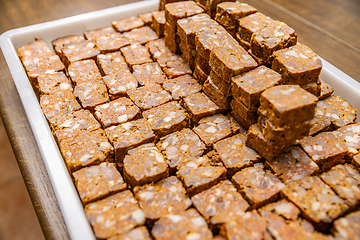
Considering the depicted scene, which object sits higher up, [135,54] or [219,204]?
[135,54]

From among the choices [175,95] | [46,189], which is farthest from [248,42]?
[46,189]

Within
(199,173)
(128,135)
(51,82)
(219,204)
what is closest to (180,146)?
(199,173)

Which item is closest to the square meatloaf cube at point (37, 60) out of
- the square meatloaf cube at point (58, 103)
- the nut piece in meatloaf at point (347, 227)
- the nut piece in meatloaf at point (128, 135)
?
the square meatloaf cube at point (58, 103)

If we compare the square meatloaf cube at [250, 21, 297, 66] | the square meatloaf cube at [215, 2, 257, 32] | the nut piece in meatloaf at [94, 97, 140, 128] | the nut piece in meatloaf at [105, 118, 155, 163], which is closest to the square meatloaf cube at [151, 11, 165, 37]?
the square meatloaf cube at [215, 2, 257, 32]

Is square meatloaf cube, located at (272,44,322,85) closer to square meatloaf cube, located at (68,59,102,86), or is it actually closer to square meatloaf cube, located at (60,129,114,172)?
square meatloaf cube, located at (60,129,114,172)

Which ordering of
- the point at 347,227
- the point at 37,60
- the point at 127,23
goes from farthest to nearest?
the point at 127,23, the point at 37,60, the point at 347,227

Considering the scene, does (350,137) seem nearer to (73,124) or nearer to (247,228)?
(247,228)

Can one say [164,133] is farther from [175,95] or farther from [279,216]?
[279,216]
